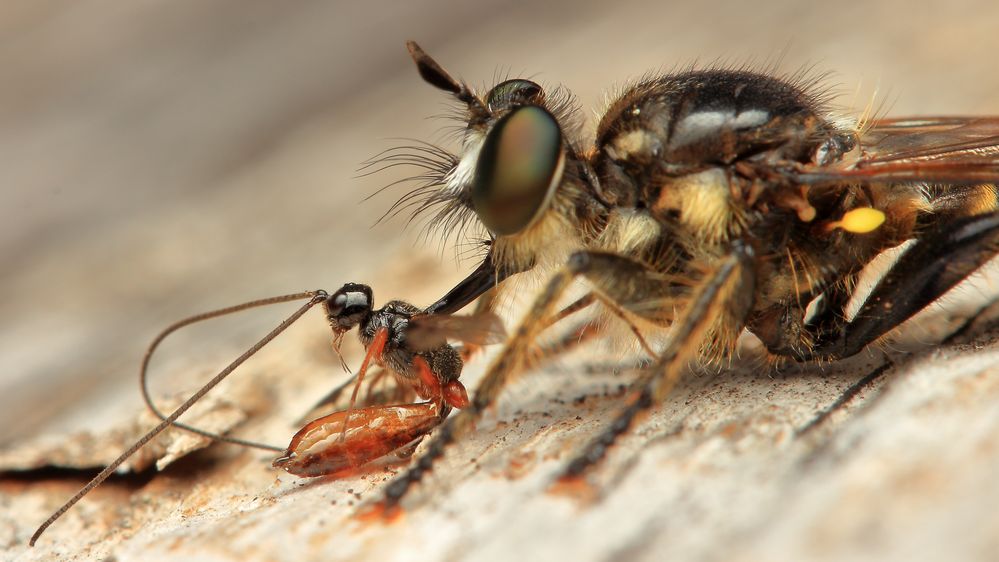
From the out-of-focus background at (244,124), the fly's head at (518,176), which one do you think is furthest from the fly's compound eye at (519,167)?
the out-of-focus background at (244,124)

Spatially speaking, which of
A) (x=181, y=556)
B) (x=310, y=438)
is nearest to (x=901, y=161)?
(x=310, y=438)

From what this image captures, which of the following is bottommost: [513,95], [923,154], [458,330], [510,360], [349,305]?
[923,154]

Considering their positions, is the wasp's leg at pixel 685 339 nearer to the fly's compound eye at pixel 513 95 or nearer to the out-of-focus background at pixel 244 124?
the out-of-focus background at pixel 244 124

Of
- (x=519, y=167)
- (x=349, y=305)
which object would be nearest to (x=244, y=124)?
(x=349, y=305)

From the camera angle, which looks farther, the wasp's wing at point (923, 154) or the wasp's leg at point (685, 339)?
the wasp's wing at point (923, 154)

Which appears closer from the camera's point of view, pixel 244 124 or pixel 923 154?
pixel 923 154

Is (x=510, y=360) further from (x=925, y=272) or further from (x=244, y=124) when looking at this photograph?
(x=244, y=124)
